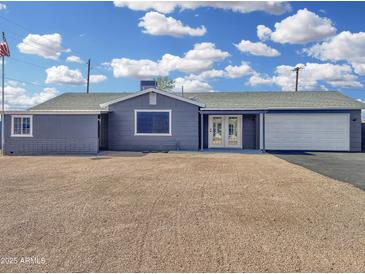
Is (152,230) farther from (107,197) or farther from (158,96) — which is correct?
(158,96)

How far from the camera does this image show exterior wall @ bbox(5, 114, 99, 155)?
15.5 meters

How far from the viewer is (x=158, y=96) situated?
54.3ft

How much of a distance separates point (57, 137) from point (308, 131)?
1459 centimetres

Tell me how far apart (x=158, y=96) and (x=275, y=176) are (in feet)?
31.7

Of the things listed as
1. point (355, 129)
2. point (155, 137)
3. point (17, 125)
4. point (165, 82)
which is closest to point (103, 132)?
point (155, 137)

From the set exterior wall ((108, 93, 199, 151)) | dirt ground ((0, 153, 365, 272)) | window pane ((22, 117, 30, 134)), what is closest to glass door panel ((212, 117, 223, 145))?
exterior wall ((108, 93, 199, 151))

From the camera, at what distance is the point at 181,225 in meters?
4.48

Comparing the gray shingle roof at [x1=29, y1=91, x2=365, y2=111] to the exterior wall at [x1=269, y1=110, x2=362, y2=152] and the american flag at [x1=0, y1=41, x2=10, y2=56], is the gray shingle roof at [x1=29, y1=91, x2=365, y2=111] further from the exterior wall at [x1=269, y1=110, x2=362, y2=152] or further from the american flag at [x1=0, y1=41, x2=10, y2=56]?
the american flag at [x1=0, y1=41, x2=10, y2=56]

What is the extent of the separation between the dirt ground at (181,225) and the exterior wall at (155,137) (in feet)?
27.8

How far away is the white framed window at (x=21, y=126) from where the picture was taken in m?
15.7

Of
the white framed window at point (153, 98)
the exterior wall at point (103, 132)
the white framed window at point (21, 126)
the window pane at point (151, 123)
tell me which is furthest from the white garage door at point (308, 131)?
the white framed window at point (21, 126)

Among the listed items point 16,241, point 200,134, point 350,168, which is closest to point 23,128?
point 200,134

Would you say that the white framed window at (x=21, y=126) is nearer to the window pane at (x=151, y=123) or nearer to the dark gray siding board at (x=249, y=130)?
the window pane at (x=151, y=123)

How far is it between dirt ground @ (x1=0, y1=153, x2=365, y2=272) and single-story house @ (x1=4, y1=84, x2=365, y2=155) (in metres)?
7.82
